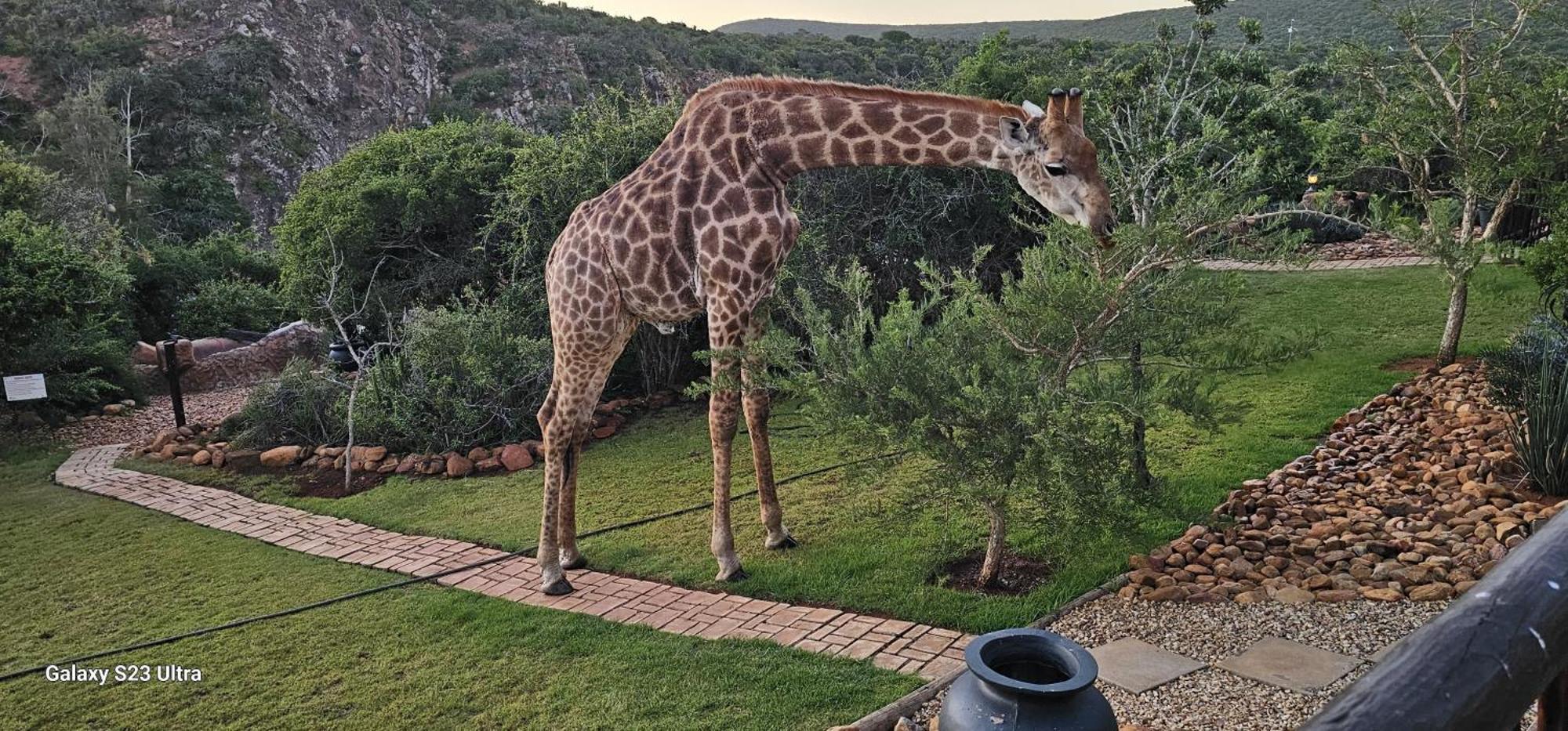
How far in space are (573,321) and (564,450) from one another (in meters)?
0.85

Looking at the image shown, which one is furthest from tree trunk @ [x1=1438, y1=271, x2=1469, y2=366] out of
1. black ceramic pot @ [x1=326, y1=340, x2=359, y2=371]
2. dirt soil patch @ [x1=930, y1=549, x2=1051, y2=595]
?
black ceramic pot @ [x1=326, y1=340, x2=359, y2=371]

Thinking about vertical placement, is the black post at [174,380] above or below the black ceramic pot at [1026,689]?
below

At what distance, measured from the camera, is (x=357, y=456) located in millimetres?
9133

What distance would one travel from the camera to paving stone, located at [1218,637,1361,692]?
13.0ft

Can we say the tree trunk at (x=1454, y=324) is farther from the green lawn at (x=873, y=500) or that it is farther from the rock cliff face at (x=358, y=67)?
the rock cliff face at (x=358, y=67)

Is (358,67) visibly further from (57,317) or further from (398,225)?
(57,317)

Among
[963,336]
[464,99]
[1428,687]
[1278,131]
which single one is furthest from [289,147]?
[1428,687]

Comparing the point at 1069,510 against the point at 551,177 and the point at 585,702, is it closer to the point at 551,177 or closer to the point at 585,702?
the point at 585,702

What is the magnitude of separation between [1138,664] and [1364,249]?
1580 cm

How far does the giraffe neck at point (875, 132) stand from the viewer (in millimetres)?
5191

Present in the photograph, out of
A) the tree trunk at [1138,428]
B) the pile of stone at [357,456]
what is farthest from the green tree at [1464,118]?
the pile of stone at [357,456]

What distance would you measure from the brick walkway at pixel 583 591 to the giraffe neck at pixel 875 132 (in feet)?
8.48

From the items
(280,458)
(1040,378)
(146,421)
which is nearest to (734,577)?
(1040,378)

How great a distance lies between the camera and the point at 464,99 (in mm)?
38625
